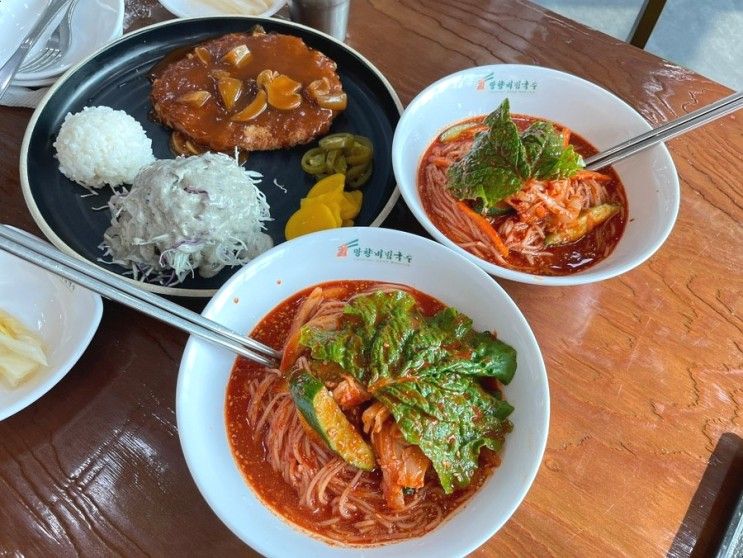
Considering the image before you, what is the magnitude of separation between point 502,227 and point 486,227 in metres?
0.06

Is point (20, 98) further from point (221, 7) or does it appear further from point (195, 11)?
point (221, 7)

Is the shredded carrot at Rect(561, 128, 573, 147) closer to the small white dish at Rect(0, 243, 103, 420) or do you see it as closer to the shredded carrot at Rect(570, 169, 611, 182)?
the shredded carrot at Rect(570, 169, 611, 182)

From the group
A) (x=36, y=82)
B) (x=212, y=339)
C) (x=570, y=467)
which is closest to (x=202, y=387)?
(x=212, y=339)

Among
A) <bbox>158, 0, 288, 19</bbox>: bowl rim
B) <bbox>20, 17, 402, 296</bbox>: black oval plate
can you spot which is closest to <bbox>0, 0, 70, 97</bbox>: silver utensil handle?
<bbox>20, 17, 402, 296</bbox>: black oval plate

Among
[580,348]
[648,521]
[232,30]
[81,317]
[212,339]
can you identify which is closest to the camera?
[212,339]

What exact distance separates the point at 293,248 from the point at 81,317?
2.18 feet

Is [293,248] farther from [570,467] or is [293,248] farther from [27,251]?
[570,467]

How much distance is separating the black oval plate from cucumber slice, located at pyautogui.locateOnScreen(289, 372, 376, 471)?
572mm

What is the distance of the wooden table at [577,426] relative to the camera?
1558 millimetres

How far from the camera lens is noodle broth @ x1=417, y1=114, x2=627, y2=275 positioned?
Result: 1.93 metres

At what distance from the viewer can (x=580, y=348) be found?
6.19 feet

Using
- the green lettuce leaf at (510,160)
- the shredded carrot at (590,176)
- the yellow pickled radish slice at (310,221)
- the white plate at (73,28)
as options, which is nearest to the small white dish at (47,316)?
the yellow pickled radish slice at (310,221)

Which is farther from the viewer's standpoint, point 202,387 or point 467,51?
point 467,51

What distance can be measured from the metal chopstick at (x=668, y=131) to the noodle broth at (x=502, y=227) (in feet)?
0.38
